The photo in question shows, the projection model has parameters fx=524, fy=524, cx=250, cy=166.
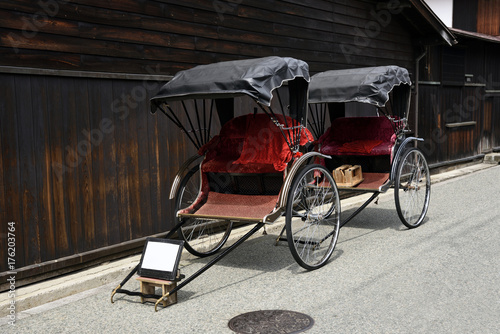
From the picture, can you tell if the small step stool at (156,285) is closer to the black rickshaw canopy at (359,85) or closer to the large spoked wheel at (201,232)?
the large spoked wheel at (201,232)

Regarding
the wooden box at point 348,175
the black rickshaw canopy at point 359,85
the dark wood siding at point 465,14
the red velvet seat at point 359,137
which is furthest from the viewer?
the dark wood siding at point 465,14

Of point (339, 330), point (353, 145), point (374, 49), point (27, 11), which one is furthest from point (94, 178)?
point (374, 49)

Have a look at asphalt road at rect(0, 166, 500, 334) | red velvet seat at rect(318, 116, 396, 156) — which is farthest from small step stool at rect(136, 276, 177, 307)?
red velvet seat at rect(318, 116, 396, 156)

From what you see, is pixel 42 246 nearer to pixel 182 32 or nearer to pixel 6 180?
pixel 6 180

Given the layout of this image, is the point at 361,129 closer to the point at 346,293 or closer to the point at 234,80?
the point at 234,80

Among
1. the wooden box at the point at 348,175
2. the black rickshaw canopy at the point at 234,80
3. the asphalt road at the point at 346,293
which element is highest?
the black rickshaw canopy at the point at 234,80

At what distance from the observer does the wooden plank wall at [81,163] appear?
4.92 m

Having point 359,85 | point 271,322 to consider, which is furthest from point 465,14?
point 271,322

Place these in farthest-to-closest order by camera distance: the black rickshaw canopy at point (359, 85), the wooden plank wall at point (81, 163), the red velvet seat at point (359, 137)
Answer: the red velvet seat at point (359, 137) → the black rickshaw canopy at point (359, 85) → the wooden plank wall at point (81, 163)

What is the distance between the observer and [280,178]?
5.64 metres

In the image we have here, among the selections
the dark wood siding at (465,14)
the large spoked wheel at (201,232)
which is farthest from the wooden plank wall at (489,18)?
the large spoked wheel at (201,232)

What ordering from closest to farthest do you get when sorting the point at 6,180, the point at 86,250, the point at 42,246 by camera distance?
the point at 6,180 < the point at 42,246 < the point at 86,250

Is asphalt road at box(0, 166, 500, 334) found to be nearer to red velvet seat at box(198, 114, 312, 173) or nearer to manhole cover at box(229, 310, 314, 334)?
manhole cover at box(229, 310, 314, 334)

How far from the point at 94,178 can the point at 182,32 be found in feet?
7.24
